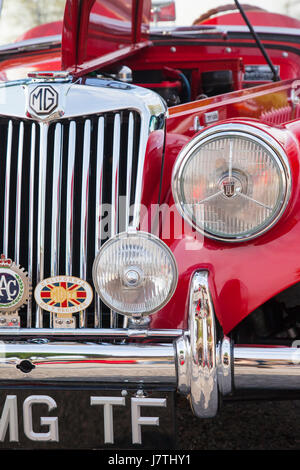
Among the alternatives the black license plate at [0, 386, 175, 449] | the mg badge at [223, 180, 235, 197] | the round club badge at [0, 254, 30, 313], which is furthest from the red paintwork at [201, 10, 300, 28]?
the black license plate at [0, 386, 175, 449]

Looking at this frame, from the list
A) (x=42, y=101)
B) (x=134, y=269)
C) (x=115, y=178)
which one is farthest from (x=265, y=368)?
(x=42, y=101)

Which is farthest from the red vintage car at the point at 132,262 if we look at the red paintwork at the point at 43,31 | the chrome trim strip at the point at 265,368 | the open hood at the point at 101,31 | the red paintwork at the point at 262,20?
the red paintwork at the point at 262,20

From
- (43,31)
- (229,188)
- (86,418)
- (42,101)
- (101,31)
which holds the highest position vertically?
(43,31)

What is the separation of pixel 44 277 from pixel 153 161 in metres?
0.45

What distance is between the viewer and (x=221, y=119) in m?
2.11

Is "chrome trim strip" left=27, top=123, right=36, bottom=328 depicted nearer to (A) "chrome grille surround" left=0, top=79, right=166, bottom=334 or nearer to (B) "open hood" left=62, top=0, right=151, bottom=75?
(A) "chrome grille surround" left=0, top=79, right=166, bottom=334

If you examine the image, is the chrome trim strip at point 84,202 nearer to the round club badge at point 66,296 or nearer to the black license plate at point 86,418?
the round club badge at point 66,296

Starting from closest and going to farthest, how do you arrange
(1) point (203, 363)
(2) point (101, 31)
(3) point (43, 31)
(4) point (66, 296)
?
(1) point (203, 363) → (4) point (66, 296) → (2) point (101, 31) → (3) point (43, 31)

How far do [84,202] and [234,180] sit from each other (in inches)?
16.8

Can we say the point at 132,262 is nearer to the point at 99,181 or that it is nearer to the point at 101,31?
the point at 99,181
